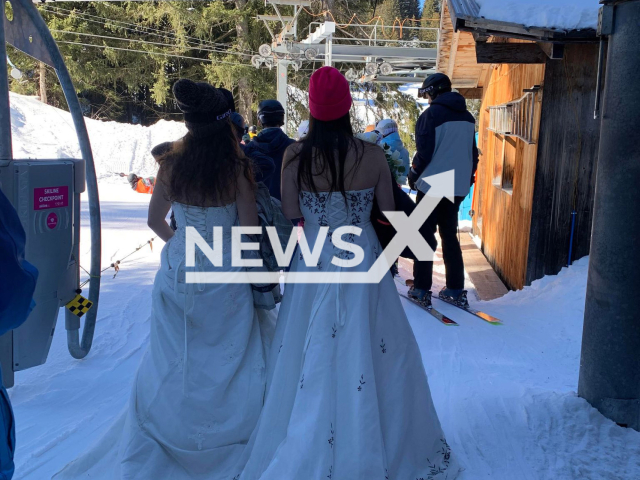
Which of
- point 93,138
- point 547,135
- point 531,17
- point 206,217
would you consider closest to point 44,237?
point 206,217

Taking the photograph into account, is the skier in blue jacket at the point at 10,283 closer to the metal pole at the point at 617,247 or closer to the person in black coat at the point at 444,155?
the metal pole at the point at 617,247

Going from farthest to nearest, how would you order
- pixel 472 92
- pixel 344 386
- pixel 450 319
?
pixel 472 92
pixel 450 319
pixel 344 386

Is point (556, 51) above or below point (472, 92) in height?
below

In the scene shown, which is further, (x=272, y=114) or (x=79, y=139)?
(x=272, y=114)

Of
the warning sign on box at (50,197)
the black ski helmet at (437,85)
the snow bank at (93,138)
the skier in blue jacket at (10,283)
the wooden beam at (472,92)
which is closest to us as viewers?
the skier in blue jacket at (10,283)

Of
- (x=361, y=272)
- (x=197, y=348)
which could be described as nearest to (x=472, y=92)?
(x=361, y=272)

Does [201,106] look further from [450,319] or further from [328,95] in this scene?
[450,319]

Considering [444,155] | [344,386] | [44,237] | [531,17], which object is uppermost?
[531,17]

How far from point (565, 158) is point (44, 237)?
465cm

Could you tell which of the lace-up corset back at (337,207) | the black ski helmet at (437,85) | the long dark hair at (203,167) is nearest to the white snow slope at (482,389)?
the lace-up corset back at (337,207)

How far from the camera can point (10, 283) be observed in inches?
56.1

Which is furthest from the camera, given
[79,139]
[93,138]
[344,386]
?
[93,138]

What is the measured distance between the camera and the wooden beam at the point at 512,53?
572 cm

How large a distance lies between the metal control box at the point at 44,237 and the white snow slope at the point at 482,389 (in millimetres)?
405
